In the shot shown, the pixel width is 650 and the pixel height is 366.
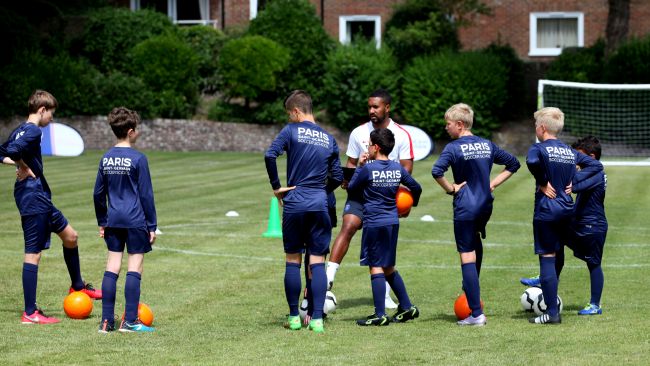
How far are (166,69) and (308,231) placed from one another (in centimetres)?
3510

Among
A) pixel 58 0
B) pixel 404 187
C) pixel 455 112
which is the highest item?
pixel 58 0

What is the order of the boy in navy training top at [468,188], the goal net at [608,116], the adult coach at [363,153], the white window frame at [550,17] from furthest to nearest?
1. the white window frame at [550,17]
2. the goal net at [608,116]
3. the adult coach at [363,153]
4. the boy in navy training top at [468,188]

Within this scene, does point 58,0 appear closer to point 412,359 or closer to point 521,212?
point 521,212

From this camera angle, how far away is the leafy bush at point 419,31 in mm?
46469

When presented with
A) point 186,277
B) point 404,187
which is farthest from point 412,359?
point 186,277

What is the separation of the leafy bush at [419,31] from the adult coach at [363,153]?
112 feet

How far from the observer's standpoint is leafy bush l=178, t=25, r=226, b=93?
4753cm

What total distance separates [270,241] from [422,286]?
14.8 ft

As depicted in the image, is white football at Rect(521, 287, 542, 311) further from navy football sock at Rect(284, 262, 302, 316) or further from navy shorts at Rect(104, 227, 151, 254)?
navy shorts at Rect(104, 227, 151, 254)

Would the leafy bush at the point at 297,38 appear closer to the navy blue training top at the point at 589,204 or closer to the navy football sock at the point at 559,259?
the navy football sock at the point at 559,259

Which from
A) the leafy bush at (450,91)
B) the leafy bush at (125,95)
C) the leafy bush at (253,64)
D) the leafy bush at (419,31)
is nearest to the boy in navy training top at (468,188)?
the leafy bush at (450,91)

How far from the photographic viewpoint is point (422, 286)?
45.1ft

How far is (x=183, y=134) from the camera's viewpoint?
4422 cm

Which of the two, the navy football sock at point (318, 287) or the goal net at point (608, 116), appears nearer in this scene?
the navy football sock at point (318, 287)
